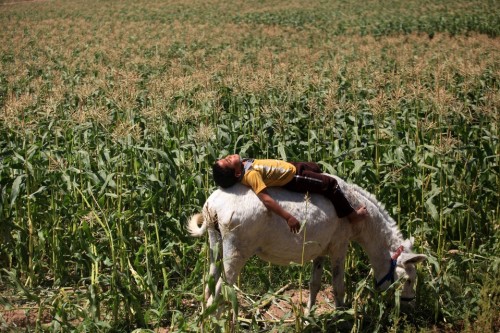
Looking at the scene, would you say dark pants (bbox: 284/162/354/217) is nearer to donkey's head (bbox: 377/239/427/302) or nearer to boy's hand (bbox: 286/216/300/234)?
boy's hand (bbox: 286/216/300/234)

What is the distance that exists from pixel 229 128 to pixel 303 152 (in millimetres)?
1345

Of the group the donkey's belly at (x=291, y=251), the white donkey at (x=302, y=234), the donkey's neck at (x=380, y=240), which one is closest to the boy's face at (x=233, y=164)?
the white donkey at (x=302, y=234)

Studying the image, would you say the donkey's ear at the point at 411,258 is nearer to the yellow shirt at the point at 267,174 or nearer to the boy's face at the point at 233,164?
the yellow shirt at the point at 267,174

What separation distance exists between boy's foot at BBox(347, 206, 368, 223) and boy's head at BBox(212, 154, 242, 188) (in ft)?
4.09

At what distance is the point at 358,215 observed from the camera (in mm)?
6129

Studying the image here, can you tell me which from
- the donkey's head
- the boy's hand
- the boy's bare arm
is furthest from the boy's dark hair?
the donkey's head

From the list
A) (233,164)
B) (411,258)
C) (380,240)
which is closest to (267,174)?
(233,164)

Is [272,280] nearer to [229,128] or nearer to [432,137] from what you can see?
[229,128]

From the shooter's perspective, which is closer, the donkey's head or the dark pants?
the dark pants

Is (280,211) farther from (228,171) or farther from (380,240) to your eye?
(380,240)

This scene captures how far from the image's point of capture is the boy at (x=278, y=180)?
590cm

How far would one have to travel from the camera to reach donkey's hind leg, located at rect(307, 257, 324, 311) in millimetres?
6609

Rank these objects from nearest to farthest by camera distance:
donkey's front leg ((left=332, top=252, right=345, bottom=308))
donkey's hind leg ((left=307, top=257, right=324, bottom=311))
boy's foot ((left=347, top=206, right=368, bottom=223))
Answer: boy's foot ((left=347, top=206, right=368, bottom=223))
donkey's front leg ((left=332, top=252, right=345, bottom=308))
donkey's hind leg ((left=307, top=257, right=324, bottom=311))

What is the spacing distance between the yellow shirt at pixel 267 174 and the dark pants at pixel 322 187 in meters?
0.09
